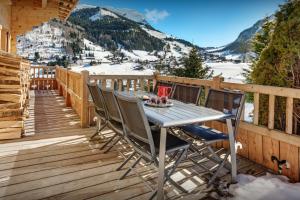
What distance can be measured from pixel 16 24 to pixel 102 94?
827cm

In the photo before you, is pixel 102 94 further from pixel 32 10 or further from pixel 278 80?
pixel 32 10

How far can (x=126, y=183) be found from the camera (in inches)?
105

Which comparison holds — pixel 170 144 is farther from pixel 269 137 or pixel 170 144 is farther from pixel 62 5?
pixel 62 5

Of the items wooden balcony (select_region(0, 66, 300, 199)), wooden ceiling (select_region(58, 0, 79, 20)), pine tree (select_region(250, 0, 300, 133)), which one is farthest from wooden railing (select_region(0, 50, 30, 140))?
wooden ceiling (select_region(58, 0, 79, 20))

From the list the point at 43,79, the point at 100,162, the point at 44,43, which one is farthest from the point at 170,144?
the point at 44,43

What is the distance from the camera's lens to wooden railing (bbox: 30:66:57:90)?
11711 mm

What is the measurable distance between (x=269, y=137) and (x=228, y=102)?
0.72 metres

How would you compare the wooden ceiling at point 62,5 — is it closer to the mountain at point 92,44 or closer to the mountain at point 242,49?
the mountain at point 242,49

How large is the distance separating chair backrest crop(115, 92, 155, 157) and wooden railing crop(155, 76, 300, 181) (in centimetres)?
160

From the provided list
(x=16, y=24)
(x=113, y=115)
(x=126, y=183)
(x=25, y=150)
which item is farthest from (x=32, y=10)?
(x=126, y=183)

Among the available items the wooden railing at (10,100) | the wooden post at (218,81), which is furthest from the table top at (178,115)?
the wooden railing at (10,100)

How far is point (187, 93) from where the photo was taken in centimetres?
391

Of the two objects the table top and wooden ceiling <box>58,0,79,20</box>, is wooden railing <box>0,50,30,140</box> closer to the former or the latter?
the table top

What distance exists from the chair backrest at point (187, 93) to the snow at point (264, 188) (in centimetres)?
128
